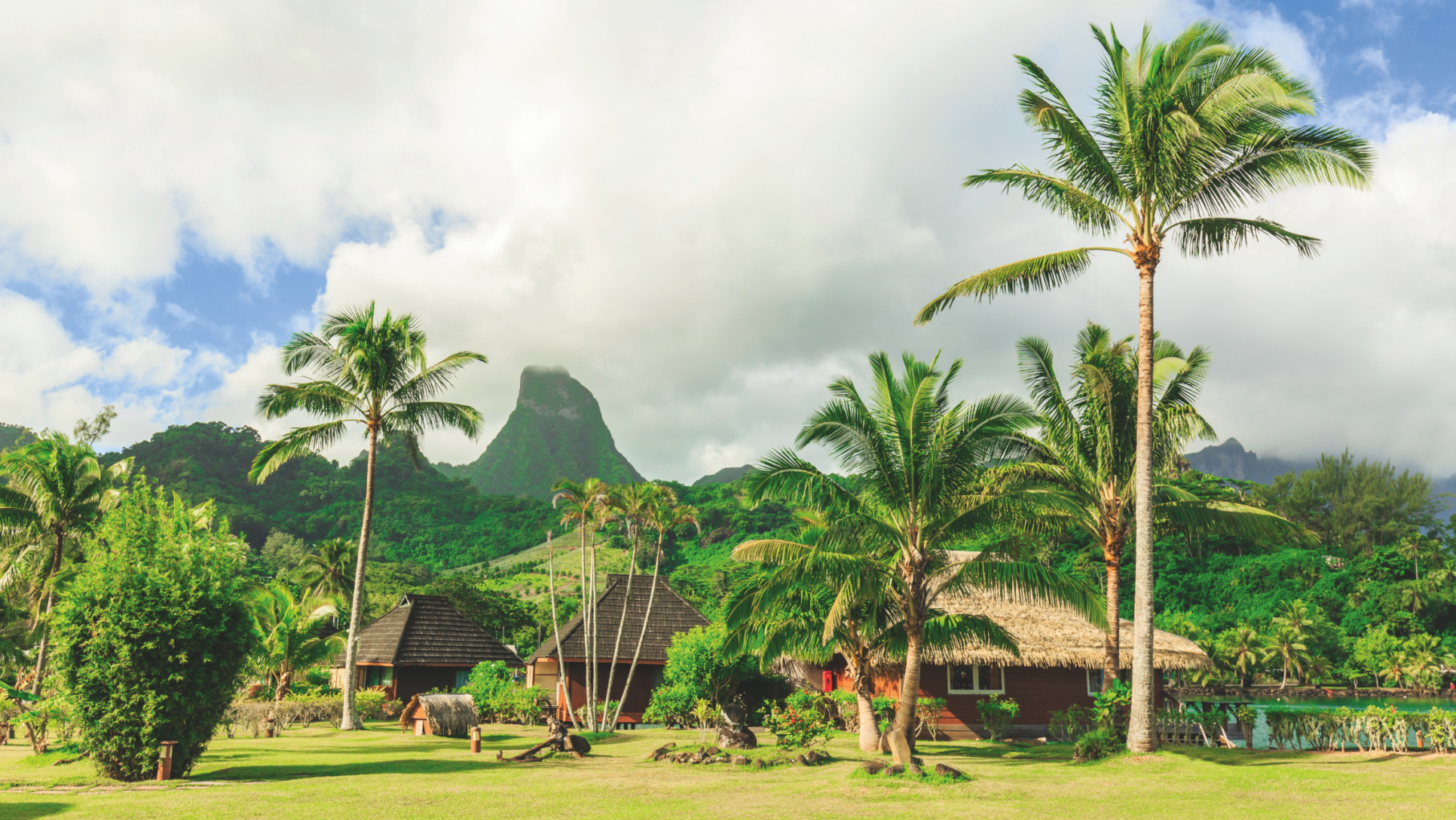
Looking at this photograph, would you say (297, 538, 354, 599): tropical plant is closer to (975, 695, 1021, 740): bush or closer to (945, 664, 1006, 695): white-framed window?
(945, 664, 1006, 695): white-framed window

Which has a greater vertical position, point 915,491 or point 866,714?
point 915,491

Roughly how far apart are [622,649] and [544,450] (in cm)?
15868

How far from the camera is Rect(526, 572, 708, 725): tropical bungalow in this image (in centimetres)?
2955

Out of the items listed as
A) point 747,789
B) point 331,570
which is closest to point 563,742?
point 747,789

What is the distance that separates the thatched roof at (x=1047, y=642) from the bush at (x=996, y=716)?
3.50 feet

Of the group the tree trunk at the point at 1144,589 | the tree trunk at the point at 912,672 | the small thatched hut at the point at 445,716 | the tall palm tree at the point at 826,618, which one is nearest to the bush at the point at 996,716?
the tall palm tree at the point at 826,618

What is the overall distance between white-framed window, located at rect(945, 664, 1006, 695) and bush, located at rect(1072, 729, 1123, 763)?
22.3 feet

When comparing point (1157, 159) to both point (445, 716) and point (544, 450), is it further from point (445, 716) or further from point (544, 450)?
point (544, 450)

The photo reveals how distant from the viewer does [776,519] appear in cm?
8819

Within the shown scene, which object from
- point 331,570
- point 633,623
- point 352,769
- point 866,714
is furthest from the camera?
point 331,570

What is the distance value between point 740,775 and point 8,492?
840 inches

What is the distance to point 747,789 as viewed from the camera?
13.0m

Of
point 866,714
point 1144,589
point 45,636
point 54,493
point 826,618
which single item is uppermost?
point 54,493

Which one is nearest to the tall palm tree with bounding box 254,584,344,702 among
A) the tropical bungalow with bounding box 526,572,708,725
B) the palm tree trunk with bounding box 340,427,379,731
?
the palm tree trunk with bounding box 340,427,379,731
